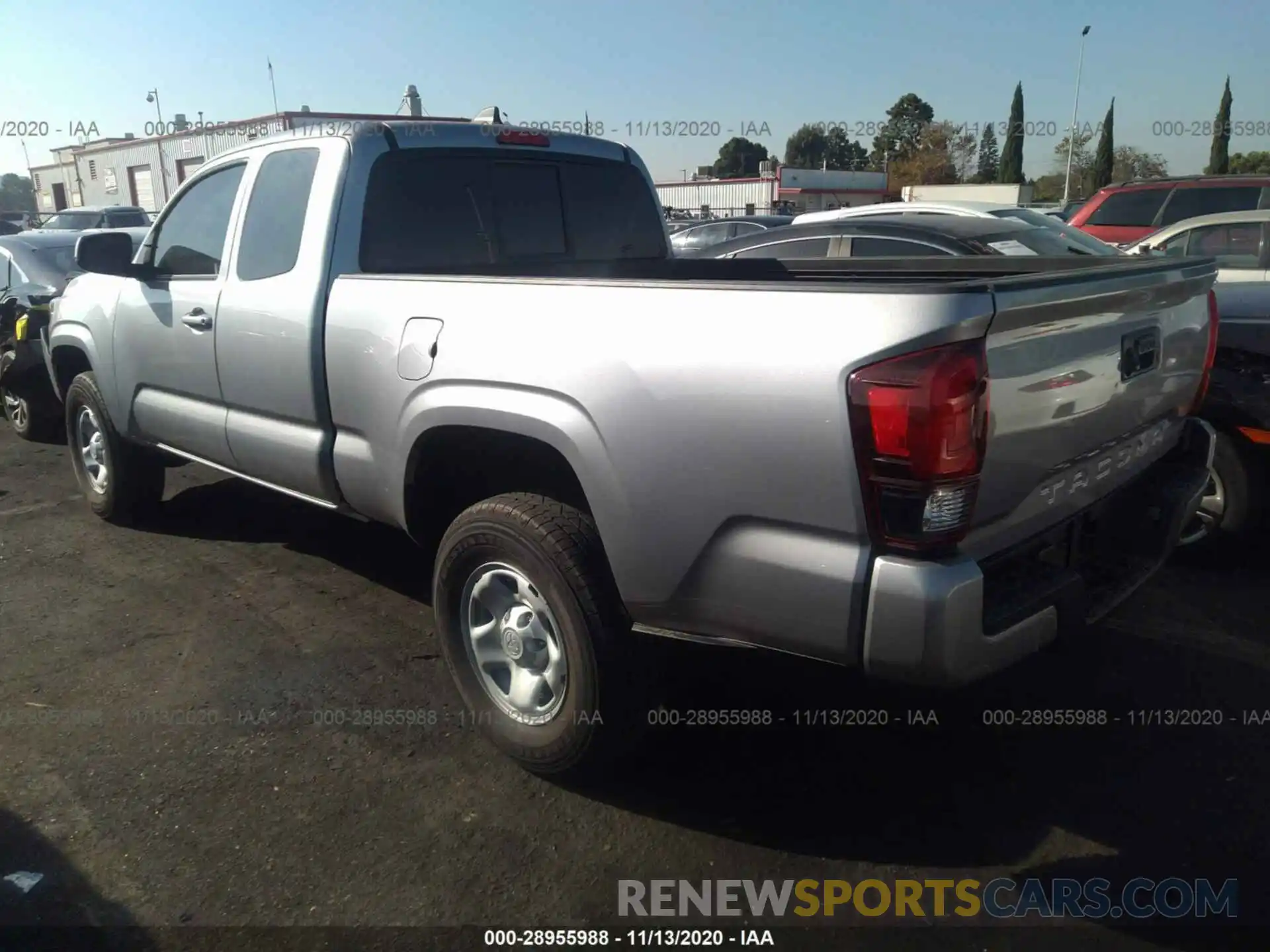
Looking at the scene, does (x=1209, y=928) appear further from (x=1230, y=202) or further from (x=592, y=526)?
(x=1230, y=202)

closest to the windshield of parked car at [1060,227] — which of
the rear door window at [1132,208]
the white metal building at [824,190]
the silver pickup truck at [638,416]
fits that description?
the rear door window at [1132,208]

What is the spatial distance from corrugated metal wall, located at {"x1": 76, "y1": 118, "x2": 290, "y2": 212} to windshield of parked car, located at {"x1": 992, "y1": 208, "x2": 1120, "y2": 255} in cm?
2037

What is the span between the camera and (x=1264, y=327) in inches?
166

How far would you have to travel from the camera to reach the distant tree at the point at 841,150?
291 feet

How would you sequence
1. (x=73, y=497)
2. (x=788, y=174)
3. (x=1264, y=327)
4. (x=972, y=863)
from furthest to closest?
(x=788, y=174)
(x=73, y=497)
(x=1264, y=327)
(x=972, y=863)

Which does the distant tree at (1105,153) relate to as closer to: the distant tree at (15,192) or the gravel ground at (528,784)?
the gravel ground at (528,784)

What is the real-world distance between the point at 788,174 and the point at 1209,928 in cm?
4256

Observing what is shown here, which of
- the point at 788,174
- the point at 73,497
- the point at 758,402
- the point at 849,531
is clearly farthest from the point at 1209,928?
the point at 788,174

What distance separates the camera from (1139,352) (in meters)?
2.72

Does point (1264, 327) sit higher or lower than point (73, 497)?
higher

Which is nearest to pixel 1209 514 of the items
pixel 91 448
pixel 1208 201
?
pixel 91 448

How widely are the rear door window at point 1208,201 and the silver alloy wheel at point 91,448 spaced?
34.5 ft

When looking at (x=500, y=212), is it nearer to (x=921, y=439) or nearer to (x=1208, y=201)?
(x=921, y=439)

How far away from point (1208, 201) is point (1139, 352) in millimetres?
9550
